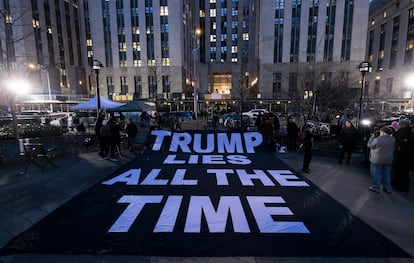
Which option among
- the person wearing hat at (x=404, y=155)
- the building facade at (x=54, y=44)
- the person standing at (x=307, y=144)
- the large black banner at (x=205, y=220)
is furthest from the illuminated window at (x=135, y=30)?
the person wearing hat at (x=404, y=155)

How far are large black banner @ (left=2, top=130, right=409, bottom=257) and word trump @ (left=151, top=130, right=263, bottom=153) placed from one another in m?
2.83

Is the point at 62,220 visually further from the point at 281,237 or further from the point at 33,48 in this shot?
the point at 33,48

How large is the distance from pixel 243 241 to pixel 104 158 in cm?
774

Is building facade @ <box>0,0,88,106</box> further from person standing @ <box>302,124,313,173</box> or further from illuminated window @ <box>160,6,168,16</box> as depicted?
person standing @ <box>302,124,313,173</box>

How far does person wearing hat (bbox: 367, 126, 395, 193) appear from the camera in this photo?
203 inches

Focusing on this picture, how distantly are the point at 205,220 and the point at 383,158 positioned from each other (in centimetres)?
492

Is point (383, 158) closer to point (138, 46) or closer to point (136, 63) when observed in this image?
point (136, 63)

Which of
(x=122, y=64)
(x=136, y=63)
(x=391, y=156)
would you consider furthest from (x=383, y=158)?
(x=122, y=64)

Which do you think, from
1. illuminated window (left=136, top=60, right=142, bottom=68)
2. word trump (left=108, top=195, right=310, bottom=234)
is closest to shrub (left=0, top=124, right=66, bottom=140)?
word trump (left=108, top=195, right=310, bottom=234)

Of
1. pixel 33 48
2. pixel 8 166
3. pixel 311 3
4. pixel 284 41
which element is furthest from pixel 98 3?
pixel 8 166

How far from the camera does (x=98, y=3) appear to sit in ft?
141

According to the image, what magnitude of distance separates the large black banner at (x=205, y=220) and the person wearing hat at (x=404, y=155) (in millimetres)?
2223

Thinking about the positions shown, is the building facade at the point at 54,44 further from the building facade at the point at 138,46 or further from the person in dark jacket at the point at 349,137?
the person in dark jacket at the point at 349,137

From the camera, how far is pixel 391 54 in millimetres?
48938
